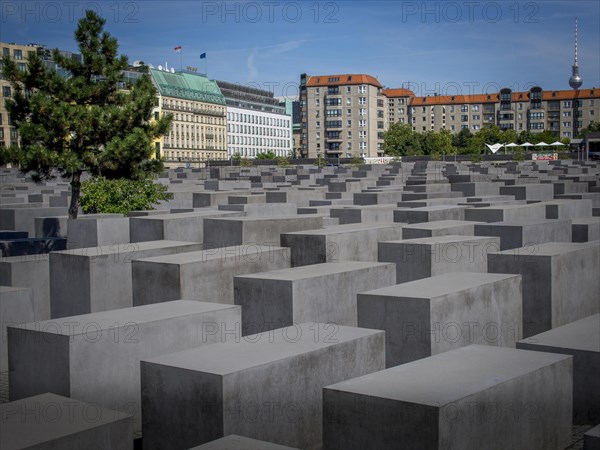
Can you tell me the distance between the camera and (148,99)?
17141 millimetres

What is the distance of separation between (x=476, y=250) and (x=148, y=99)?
761 cm

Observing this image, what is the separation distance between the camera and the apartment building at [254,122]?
124 metres

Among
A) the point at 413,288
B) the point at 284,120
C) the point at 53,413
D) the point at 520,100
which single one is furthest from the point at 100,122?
the point at 520,100

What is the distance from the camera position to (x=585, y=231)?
15.4m

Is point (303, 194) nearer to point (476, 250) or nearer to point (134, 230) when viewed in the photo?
point (134, 230)

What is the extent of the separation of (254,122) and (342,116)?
13.6 metres

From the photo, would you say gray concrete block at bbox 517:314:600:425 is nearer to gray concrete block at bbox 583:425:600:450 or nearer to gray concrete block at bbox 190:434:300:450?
gray concrete block at bbox 583:425:600:450

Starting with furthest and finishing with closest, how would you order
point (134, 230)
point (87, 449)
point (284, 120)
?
point (284, 120), point (134, 230), point (87, 449)

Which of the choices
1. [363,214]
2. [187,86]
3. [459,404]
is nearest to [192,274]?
[459,404]

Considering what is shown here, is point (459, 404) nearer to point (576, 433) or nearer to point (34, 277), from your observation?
point (576, 433)

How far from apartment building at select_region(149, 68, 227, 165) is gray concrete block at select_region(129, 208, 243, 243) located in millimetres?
82053

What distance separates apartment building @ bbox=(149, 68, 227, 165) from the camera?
332 feet

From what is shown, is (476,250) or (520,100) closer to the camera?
(476,250)

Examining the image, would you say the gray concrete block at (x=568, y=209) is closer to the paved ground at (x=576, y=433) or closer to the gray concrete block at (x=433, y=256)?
the gray concrete block at (x=433, y=256)
